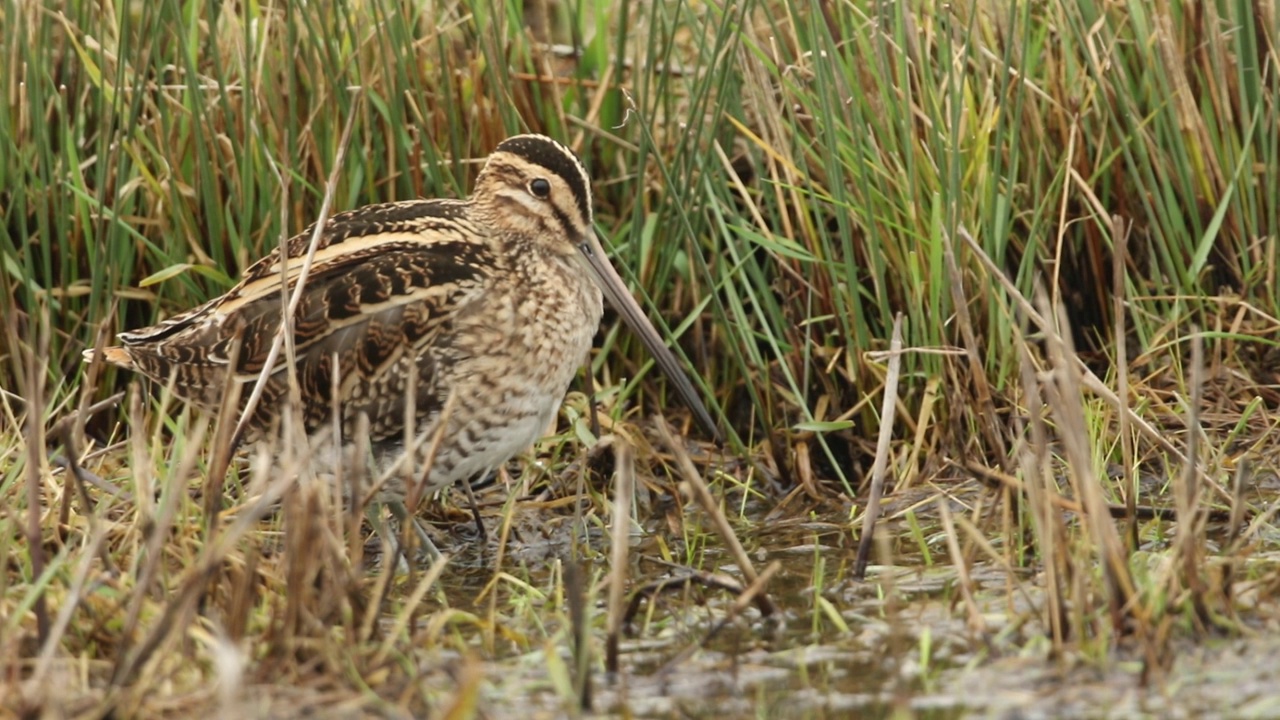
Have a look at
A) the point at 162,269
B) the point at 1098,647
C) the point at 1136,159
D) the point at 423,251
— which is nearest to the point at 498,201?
the point at 423,251

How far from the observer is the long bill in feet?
16.5

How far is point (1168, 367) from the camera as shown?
5059 mm

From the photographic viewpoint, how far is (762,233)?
543cm

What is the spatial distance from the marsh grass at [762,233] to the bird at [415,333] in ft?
0.70

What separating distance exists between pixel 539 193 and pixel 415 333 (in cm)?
54

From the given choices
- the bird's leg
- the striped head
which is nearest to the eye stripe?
the striped head

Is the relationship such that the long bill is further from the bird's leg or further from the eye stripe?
the bird's leg

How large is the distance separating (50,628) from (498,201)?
1.94 meters

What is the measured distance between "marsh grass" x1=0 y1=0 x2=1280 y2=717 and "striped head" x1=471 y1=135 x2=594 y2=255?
0.25 metres

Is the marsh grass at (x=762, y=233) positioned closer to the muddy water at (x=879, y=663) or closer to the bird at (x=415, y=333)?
the muddy water at (x=879, y=663)

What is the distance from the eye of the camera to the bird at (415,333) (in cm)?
470

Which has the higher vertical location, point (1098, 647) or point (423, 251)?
point (423, 251)

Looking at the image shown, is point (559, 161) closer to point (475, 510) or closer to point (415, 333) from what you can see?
point (415, 333)

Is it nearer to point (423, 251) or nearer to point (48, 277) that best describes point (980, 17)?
Result: point (423, 251)
